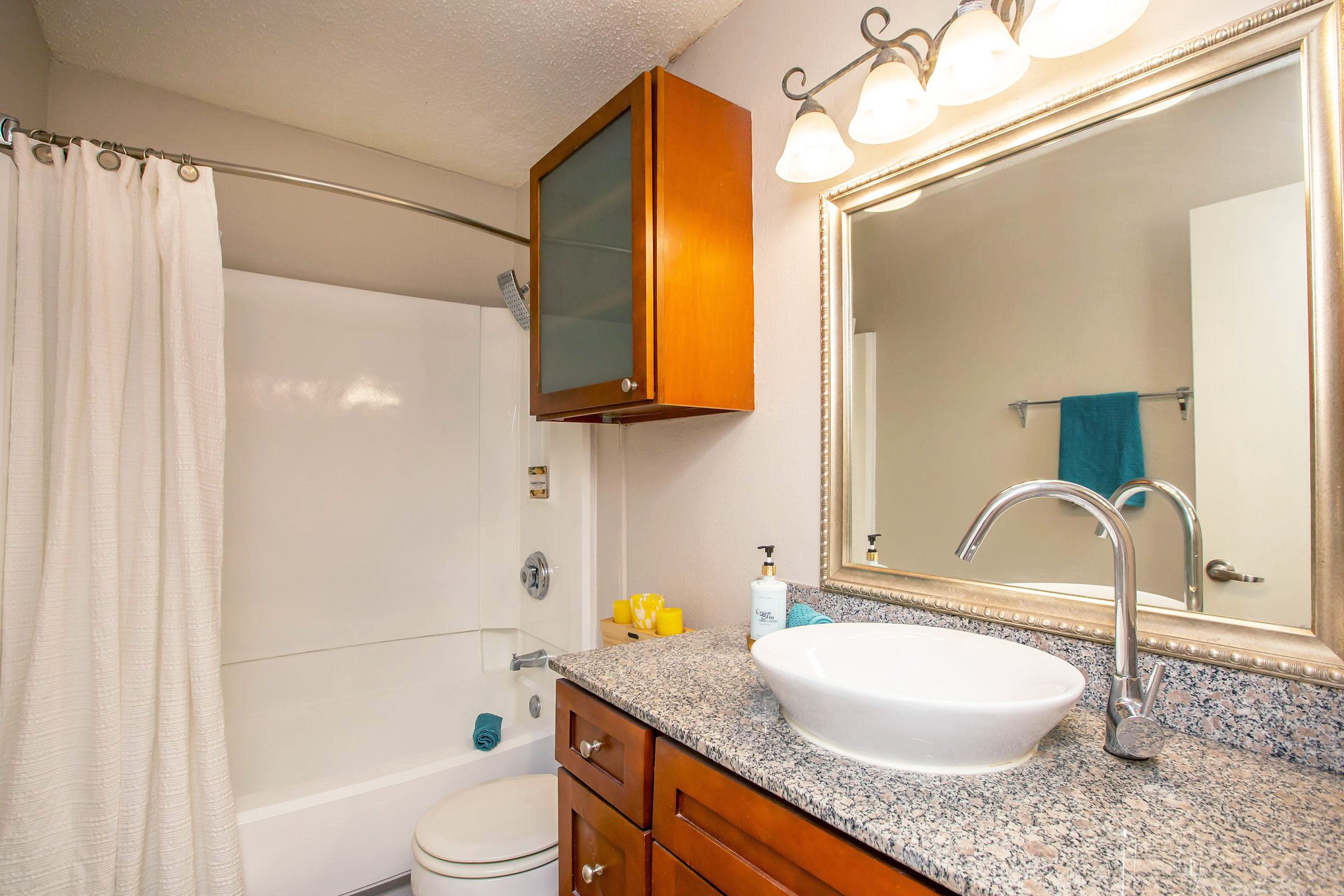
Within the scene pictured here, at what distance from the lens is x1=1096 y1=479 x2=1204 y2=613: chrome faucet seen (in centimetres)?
78

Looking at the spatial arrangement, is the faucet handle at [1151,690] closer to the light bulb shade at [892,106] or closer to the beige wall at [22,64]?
→ the light bulb shade at [892,106]

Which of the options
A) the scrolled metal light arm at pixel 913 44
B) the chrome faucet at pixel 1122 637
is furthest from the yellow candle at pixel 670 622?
the scrolled metal light arm at pixel 913 44

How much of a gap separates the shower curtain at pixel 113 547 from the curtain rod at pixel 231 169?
0.07 feet

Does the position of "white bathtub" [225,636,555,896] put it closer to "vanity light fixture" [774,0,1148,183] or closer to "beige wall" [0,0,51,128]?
"beige wall" [0,0,51,128]

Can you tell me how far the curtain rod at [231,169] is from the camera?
1.25 meters

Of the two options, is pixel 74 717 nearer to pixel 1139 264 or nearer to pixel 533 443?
pixel 533 443

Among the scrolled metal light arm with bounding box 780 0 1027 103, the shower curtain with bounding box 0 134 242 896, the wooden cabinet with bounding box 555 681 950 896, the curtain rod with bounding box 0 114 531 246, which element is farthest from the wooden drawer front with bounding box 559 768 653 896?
the curtain rod with bounding box 0 114 531 246

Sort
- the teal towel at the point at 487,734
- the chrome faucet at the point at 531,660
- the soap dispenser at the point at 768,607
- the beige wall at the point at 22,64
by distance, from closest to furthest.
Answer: the soap dispenser at the point at 768,607, the beige wall at the point at 22,64, the teal towel at the point at 487,734, the chrome faucet at the point at 531,660

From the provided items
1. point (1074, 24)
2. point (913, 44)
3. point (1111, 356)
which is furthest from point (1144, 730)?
point (913, 44)

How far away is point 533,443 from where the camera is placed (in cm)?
225

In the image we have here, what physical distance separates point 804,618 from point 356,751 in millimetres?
1741

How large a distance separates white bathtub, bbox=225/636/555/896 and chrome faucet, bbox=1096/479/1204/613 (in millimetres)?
1601

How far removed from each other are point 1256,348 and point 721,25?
1.35m

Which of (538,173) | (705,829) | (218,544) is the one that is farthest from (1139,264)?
(218,544)
